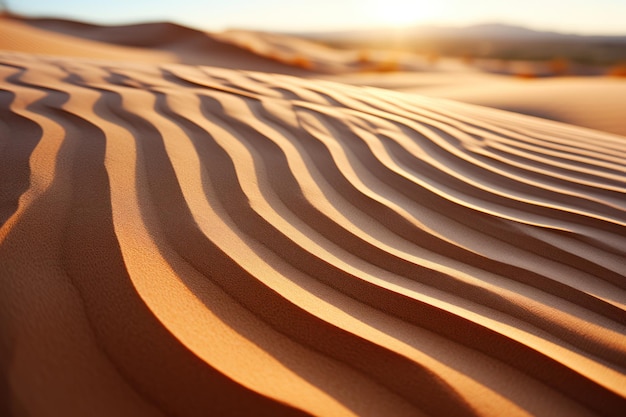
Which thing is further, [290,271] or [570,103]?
[570,103]

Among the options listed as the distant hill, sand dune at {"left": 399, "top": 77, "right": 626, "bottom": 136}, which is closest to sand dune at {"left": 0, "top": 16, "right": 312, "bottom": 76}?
sand dune at {"left": 399, "top": 77, "right": 626, "bottom": 136}

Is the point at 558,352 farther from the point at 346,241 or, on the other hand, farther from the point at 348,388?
the point at 346,241

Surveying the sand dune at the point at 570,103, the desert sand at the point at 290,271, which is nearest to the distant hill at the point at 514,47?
the sand dune at the point at 570,103

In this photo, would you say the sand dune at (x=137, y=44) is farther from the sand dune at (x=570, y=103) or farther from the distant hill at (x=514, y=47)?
the distant hill at (x=514, y=47)

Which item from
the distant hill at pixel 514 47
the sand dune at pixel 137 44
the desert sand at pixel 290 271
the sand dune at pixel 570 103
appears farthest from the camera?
the distant hill at pixel 514 47

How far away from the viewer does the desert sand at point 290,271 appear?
85cm

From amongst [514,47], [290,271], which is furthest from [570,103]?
[514,47]

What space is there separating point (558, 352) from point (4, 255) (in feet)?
4.07

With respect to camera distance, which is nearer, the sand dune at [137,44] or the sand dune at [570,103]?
the sand dune at [570,103]

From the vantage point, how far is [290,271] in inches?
45.8

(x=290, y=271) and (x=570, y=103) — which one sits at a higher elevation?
(x=570, y=103)

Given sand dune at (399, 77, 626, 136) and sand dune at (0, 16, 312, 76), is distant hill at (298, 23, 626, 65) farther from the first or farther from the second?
sand dune at (399, 77, 626, 136)

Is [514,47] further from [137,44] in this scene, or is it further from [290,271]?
[290,271]

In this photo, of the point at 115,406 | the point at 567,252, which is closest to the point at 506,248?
the point at 567,252
